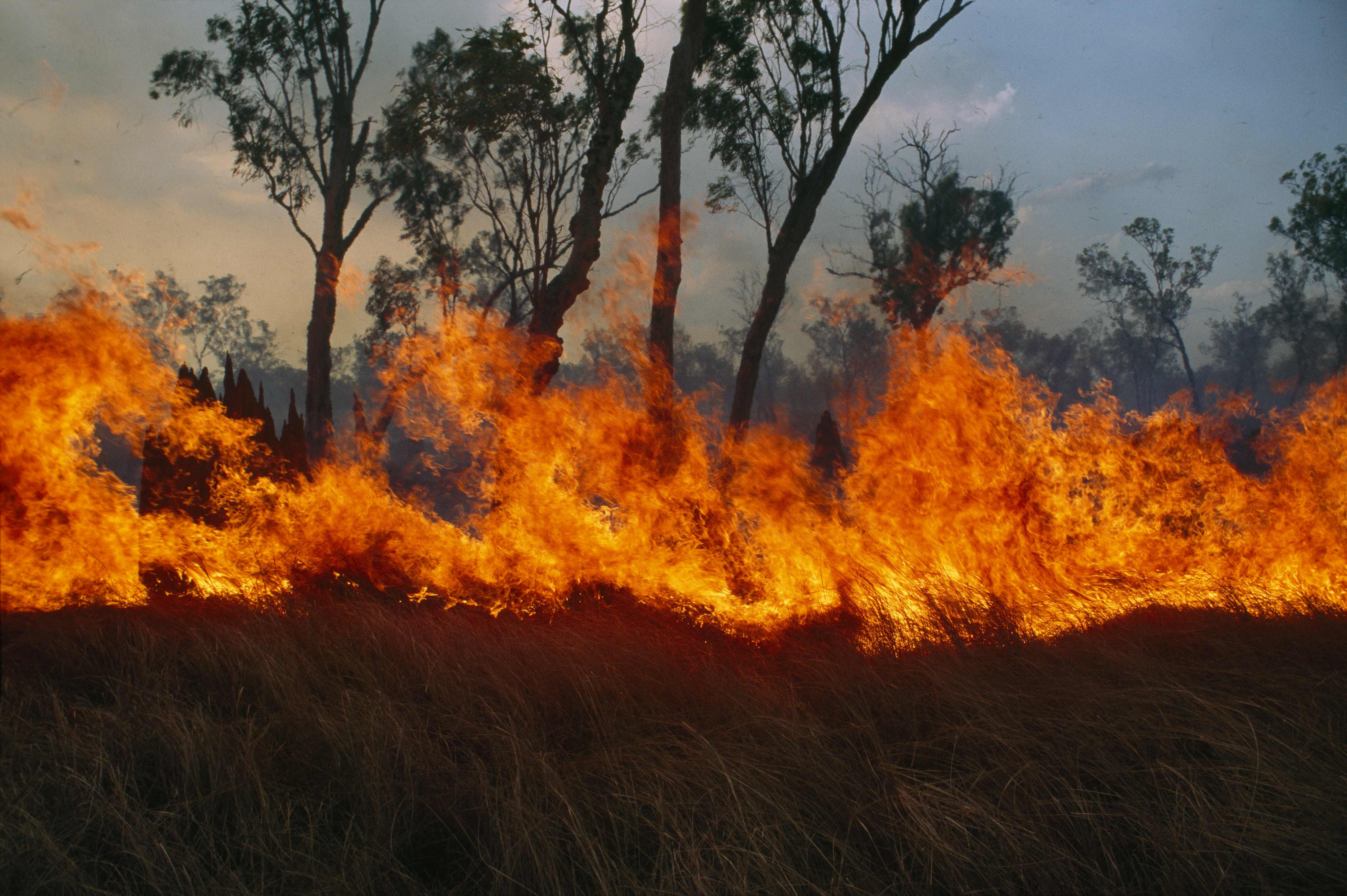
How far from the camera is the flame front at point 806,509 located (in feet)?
23.6

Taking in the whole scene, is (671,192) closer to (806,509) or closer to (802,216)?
(802,216)

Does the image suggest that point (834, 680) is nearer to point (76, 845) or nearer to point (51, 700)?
point (76, 845)

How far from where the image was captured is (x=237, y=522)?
8.10 meters

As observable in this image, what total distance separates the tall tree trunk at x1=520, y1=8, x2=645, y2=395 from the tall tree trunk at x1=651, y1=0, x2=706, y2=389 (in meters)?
0.70

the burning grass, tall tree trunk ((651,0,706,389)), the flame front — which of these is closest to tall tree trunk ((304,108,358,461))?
the burning grass

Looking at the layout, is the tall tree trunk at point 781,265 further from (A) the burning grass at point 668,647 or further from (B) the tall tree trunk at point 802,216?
(A) the burning grass at point 668,647

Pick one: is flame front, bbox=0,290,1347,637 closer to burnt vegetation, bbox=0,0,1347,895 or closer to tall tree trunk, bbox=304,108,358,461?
burnt vegetation, bbox=0,0,1347,895

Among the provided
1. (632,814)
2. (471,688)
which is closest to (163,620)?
(471,688)

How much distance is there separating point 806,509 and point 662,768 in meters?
4.24

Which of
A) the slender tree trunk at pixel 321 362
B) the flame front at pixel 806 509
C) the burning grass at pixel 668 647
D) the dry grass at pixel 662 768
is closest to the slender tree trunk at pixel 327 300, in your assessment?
the slender tree trunk at pixel 321 362

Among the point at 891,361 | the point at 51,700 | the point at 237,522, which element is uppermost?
the point at 891,361

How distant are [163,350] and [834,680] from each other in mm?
6109

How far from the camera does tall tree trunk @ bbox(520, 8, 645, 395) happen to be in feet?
→ 30.1

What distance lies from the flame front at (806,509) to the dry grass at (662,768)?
175cm
